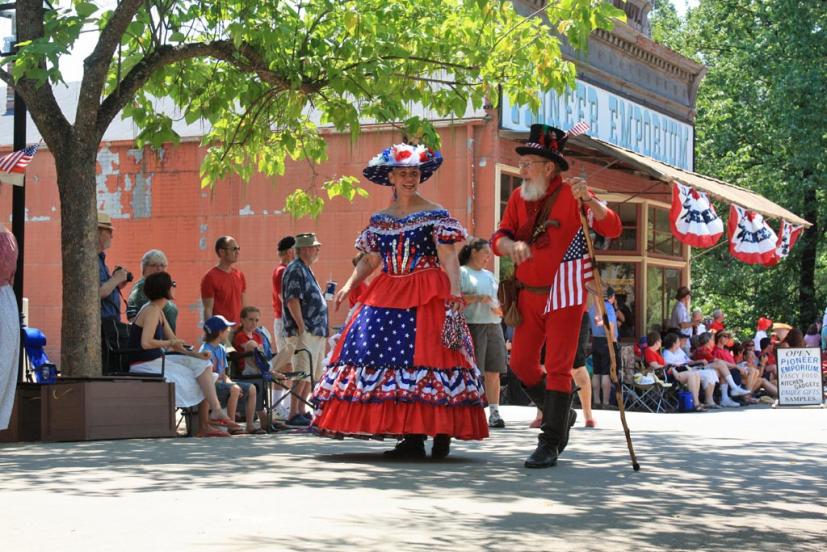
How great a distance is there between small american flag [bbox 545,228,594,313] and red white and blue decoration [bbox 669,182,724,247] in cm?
1171

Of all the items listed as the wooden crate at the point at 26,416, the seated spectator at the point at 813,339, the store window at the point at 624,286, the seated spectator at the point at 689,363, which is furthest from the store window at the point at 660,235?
the wooden crate at the point at 26,416

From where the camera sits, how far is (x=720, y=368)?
21.3 metres

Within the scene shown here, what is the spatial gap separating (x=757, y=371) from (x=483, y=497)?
16.5 meters

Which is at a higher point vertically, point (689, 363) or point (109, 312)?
point (109, 312)

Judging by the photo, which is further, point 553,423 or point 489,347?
point 489,347

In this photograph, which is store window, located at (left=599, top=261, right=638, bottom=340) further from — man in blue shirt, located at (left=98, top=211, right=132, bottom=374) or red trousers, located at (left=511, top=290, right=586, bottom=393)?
red trousers, located at (left=511, top=290, right=586, bottom=393)

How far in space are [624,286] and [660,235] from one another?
1707mm

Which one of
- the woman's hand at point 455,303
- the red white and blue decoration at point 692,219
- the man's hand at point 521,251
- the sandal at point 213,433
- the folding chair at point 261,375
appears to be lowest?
the sandal at point 213,433

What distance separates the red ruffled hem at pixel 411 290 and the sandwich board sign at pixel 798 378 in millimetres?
12532

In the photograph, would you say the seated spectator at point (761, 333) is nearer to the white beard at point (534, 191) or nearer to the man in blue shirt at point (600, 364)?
the man in blue shirt at point (600, 364)

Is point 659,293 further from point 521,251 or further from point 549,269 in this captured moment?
point 521,251

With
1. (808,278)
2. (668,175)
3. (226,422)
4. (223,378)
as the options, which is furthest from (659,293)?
(226,422)

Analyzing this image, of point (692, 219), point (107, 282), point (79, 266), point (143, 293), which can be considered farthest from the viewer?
point (692, 219)

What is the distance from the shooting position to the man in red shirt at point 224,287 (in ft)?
47.2
